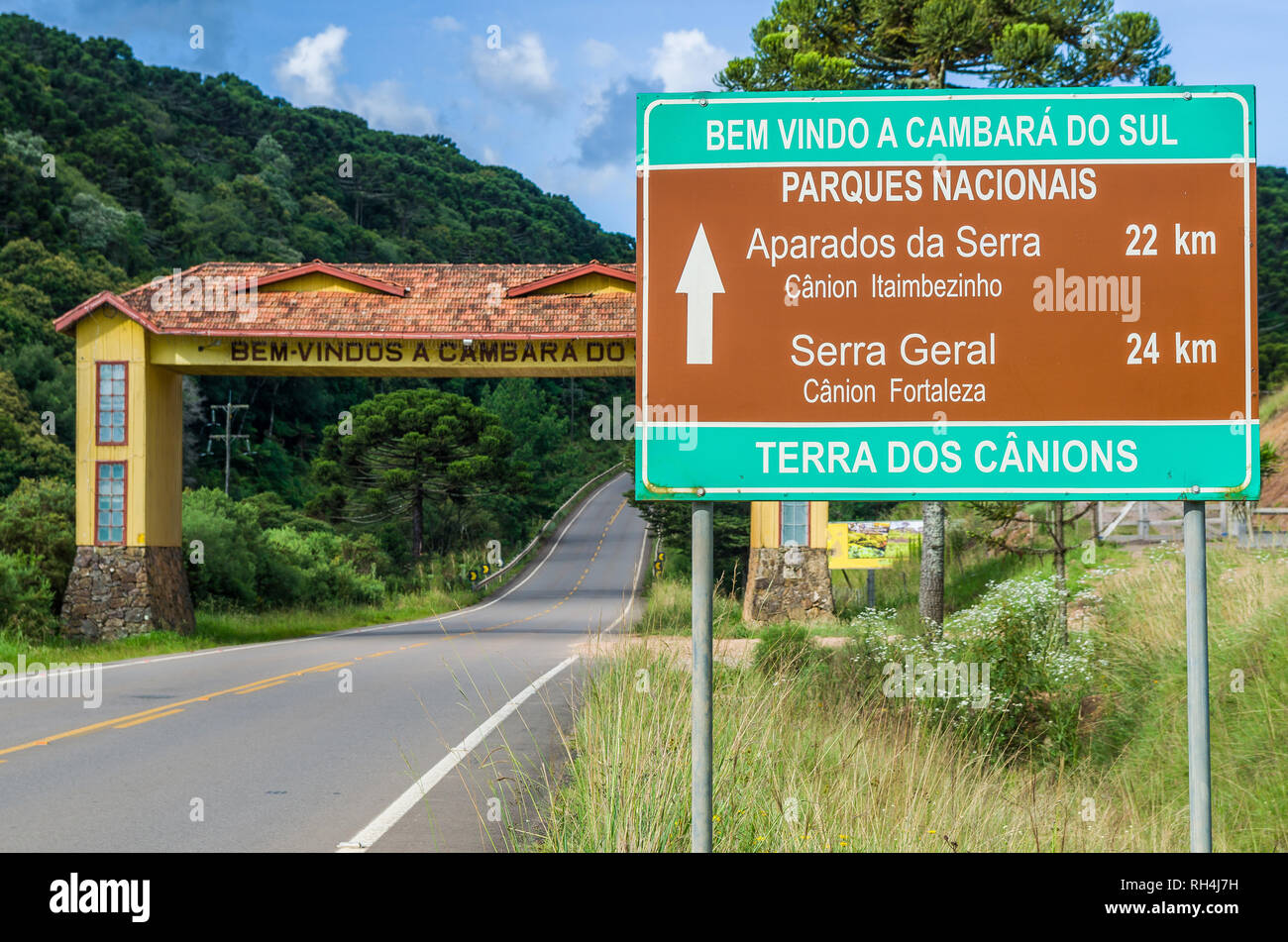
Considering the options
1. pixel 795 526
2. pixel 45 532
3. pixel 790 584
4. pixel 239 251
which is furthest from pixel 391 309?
pixel 239 251

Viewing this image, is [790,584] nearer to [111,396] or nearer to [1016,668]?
[1016,668]

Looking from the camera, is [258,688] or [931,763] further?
[258,688]

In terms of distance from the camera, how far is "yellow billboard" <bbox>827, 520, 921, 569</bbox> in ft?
86.4

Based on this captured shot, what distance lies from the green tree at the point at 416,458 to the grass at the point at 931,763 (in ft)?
142

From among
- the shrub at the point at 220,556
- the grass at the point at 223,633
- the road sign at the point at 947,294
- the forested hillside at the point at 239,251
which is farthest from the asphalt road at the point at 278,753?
the shrub at the point at 220,556

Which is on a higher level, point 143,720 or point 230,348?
point 230,348

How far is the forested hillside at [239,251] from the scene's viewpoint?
107ft

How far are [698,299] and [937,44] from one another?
65.1 ft

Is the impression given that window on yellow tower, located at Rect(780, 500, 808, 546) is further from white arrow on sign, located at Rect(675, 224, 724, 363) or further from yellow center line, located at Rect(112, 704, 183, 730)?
white arrow on sign, located at Rect(675, 224, 724, 363)

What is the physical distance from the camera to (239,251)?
239ft

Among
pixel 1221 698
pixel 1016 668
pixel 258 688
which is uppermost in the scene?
pixel 1221 698

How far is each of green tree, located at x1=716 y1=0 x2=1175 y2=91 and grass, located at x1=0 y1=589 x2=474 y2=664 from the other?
12.8m

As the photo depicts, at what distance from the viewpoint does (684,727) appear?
21.9ft

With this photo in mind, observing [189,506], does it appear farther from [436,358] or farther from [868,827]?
[868,827]
